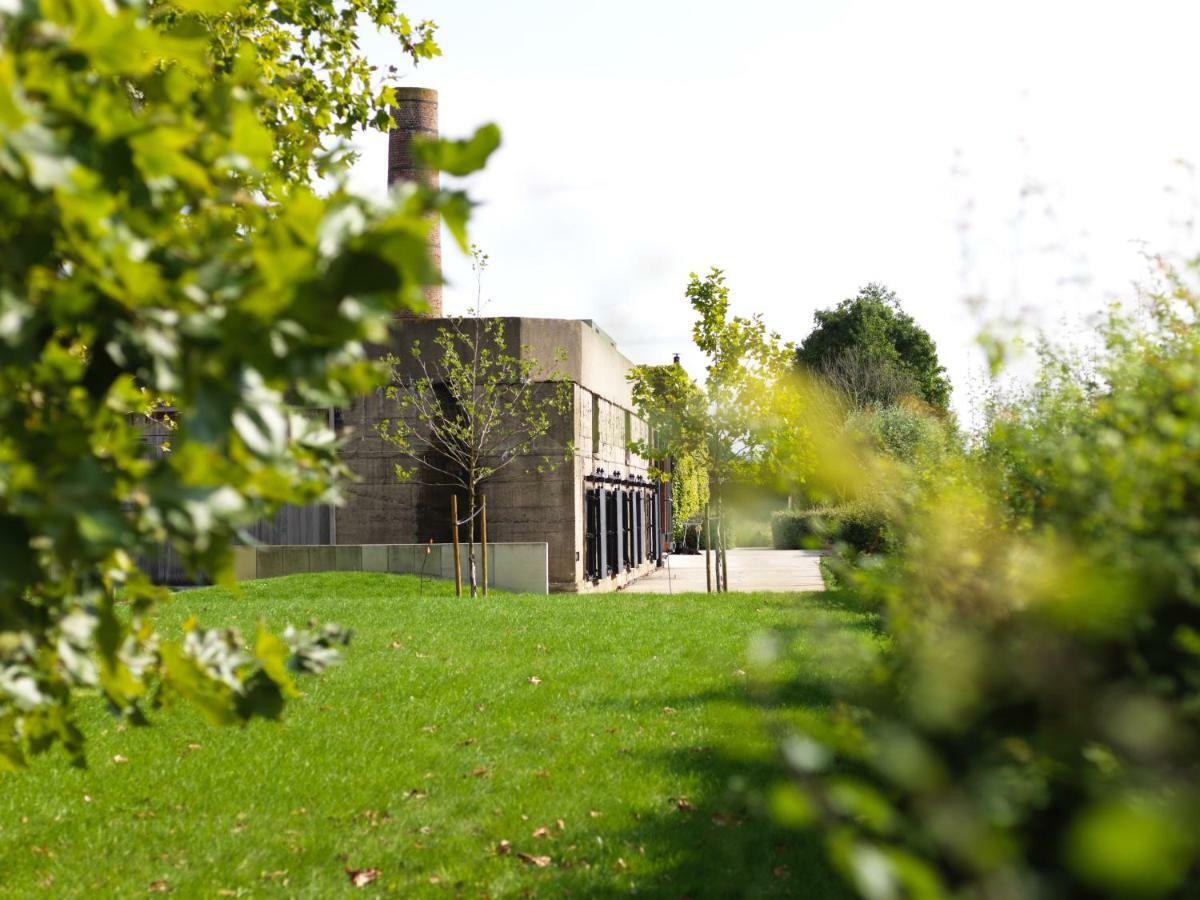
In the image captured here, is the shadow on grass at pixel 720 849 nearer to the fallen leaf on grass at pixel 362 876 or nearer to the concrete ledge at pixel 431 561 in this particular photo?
the fallen leaf on grass at pixel 362 876

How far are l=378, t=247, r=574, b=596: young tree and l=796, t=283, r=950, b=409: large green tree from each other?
2877 cm

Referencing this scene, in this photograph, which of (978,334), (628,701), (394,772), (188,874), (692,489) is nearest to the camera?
(978,334)

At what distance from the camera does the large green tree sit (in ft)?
163

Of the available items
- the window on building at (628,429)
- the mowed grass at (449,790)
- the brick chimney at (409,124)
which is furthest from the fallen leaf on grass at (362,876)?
the window on building at (628,429)

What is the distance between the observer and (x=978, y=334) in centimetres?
371

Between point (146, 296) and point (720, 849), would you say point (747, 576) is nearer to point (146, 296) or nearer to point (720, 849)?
point (720, 849)

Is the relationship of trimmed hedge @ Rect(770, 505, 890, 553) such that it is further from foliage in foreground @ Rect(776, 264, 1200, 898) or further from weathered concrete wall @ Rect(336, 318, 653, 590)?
weathered concrete wall @ Rect(336, 318, 653, 590)

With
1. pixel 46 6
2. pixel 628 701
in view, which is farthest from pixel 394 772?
pixel 46 6

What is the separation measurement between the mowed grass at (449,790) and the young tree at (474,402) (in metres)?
11.3

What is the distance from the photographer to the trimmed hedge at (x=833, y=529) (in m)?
3.51

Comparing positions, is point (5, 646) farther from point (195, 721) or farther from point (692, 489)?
point (692, 489)

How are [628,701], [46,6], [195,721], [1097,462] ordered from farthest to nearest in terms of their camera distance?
[628,701] → [195,721] → [1097,462] → [46,6]

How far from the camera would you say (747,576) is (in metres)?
28.1

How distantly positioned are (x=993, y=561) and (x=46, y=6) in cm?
227
